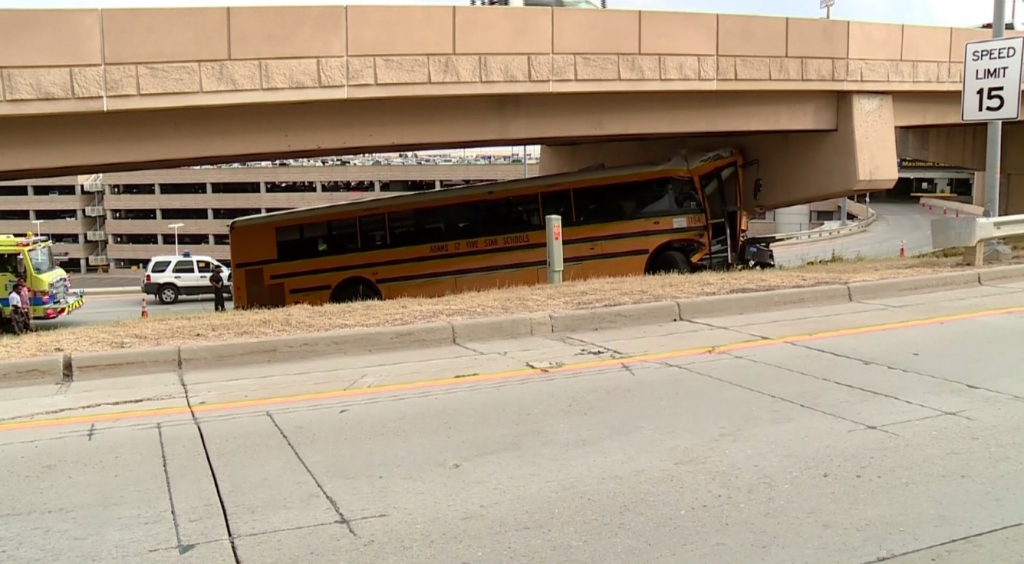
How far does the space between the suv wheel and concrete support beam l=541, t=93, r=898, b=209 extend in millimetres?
22809

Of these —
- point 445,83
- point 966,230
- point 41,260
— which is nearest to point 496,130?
point 445,83

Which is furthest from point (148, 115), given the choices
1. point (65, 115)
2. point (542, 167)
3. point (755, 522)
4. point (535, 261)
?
point (542, 167)

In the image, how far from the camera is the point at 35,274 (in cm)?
2275

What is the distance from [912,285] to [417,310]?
7.59 metres

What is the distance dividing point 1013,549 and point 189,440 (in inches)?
209

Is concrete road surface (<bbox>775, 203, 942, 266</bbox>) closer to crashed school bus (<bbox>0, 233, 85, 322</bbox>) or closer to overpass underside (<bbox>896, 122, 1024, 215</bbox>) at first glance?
overpass underside (<bbox>896, 122, 1024, 215</bbox>)

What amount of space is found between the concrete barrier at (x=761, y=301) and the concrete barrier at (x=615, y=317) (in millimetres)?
251

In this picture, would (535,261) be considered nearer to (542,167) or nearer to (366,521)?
(542,167)

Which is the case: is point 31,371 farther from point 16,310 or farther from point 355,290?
point 16,310

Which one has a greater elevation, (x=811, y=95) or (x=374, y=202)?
(x=811, y=95)

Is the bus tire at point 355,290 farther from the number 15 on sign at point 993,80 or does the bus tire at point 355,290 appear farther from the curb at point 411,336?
the number 15 on sign at point 993,80

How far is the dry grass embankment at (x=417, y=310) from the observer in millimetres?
8711

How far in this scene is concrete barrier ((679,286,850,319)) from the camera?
10438 millimetres

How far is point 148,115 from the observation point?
13.2 m
